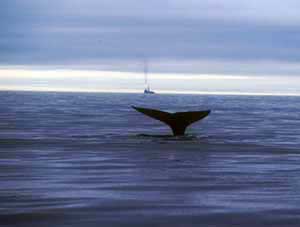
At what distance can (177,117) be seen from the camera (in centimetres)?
3119

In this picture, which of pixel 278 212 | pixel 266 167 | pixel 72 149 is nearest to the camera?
pixel 278 212

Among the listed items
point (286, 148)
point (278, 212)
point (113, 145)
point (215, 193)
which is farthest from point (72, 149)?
point (278, 212)

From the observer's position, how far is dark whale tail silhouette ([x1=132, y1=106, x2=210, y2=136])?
96.8ft

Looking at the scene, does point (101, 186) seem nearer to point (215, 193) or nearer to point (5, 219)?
point (215, 193)

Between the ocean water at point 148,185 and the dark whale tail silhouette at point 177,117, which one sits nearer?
the ocean water at point 148,185

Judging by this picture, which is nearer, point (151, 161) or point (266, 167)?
point (266, 167)

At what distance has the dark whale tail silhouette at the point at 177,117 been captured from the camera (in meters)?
29.5

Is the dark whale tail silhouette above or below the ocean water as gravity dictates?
above

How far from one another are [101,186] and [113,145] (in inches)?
488

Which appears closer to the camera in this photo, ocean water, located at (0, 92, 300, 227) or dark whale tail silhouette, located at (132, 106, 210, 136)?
ocean water, located at (0, 92, 300, 227)

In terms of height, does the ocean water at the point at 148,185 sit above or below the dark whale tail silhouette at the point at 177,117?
below

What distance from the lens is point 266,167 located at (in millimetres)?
19875

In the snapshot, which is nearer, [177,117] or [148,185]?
[148,185]

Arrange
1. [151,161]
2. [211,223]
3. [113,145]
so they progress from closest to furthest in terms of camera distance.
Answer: [211,223] → [151,161] → [113,145]
